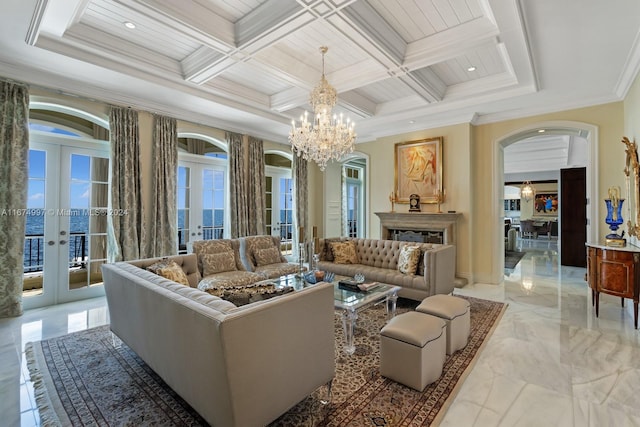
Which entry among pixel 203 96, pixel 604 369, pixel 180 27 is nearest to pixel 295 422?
pixel 604 369

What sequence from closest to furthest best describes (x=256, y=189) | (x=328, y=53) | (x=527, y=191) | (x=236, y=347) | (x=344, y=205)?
1. (x=236, y=347)
2. (x=328, y=53)
3. (x=256, y=189)
4. (x=344, y=205)
5. (x=527, y=191)

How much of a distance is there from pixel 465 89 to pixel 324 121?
256cm

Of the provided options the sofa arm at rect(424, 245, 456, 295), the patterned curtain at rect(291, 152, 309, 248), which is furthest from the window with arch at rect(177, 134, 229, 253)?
the sofa arm at rect(424, 245, 456, 295)

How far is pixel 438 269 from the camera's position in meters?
4.04

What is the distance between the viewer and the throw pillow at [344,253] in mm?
5090

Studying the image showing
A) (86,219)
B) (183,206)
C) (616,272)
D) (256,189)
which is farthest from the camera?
(256,189)

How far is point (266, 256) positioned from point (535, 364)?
369 centimetres

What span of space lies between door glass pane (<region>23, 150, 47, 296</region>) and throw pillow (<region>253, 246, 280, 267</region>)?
2975 mm

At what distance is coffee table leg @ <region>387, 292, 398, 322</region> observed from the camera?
3533 mm

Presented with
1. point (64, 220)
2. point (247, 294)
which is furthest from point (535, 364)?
point (64, 220)

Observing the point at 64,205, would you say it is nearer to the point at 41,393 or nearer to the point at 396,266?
the point at 41,393

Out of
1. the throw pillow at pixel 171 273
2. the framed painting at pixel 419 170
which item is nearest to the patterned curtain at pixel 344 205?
the framed painting at pixel 419 170

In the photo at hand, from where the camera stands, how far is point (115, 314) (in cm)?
273

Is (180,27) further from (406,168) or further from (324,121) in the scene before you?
(406,168)
